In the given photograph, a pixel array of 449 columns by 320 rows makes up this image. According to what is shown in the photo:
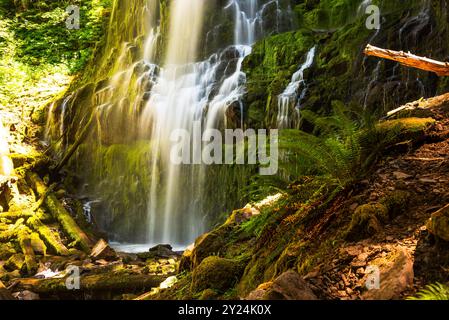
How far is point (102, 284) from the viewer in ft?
22.2

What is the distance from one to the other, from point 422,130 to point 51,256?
8044mm

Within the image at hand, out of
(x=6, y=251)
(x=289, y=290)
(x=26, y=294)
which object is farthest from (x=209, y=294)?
(x=6, y=251)

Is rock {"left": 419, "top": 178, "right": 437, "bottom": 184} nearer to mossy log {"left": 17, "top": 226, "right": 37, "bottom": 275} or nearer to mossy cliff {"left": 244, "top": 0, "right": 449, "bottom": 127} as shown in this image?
mossy cliff {"left": 244, "top": 0, "right": 449, "bottom": 127}

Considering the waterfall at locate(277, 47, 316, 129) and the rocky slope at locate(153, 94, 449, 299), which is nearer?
the rocky slope at locate(153, 94, 449, 299)

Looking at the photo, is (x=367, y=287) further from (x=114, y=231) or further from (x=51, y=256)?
(x=114, y=231)

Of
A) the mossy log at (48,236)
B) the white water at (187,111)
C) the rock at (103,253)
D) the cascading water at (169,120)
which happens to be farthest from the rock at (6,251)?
the white water at (187,111)

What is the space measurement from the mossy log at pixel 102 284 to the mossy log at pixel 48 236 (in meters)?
2.21

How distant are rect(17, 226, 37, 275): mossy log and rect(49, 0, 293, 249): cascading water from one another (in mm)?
3161

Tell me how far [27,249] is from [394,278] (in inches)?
336

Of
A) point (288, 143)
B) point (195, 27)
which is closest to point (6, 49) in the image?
point (195, 27)

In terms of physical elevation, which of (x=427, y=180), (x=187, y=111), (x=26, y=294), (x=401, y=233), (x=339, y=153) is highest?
(x=187, y=111)

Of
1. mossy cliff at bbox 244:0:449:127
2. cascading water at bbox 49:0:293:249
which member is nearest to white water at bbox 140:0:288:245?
cascading water at bbox 49:0:293:249

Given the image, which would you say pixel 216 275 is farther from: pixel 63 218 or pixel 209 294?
pixel 63 218

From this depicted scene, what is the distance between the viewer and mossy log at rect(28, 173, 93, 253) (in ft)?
32.6
